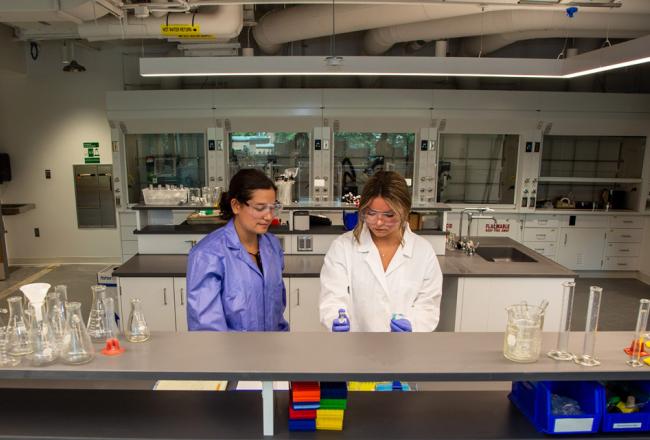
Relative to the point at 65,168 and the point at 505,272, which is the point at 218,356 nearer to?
the point at 505,272

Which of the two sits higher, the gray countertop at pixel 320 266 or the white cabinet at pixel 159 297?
the gray countertop at pixel 320 266

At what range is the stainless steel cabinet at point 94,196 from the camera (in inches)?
233

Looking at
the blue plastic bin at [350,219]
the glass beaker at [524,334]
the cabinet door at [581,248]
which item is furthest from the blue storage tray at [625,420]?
Answer: the cabinet door at [581,248]

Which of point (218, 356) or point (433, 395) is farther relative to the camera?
point (433, 395)

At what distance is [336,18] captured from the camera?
423 cm

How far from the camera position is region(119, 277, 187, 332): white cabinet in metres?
3.16

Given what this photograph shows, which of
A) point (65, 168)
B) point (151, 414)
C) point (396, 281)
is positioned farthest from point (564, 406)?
point (65, 168)

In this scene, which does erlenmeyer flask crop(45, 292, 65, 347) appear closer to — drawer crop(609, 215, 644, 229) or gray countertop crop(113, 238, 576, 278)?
gray countertop crop(113, 238, 576, 278)

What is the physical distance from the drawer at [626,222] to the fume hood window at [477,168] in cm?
128

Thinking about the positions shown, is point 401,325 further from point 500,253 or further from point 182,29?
point 182,29

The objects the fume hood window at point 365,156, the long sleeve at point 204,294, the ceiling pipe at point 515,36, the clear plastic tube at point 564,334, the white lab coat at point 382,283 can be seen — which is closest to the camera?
the clear plastic tube at point 564,334

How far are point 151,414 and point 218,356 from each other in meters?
0.30

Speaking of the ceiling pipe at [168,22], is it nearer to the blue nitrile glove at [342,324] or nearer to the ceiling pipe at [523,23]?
the ceiling pipe at [523,23]

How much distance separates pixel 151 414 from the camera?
1261 mm
